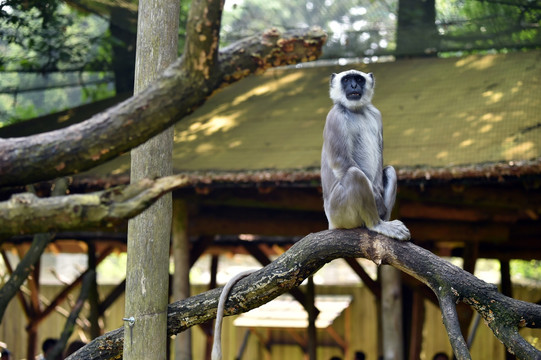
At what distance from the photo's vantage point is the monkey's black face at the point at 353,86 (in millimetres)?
6488

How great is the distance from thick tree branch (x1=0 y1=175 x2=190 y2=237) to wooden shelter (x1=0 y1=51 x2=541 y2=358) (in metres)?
4.79

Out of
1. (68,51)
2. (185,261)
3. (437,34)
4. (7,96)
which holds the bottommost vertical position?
(185,261)

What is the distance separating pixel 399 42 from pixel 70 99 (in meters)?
5.01

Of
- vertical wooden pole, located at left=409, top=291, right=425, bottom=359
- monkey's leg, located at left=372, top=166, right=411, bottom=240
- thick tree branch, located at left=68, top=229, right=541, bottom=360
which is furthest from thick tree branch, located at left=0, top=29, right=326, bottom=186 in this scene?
vertical wooden pole, located at left=409, top=291, right=425, bottom=359

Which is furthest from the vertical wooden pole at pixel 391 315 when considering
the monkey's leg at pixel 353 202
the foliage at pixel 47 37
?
the foliage at pixel 47 37

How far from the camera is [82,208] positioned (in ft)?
9.12

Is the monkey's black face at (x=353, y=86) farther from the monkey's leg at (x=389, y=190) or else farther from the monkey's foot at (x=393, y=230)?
the monkey's foot at (x=393, y=230)

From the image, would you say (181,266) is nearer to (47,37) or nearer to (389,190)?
(389,190)

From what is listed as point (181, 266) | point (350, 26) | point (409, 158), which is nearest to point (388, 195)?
point (409, 158)

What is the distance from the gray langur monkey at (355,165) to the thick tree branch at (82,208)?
3.08 meters

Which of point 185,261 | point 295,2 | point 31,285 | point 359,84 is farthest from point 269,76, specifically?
point 31,285

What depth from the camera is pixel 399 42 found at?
10352mm

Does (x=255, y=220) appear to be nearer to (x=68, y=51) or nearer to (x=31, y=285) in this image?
(x=68, y=51)

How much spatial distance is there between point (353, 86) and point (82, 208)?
4151 mm
